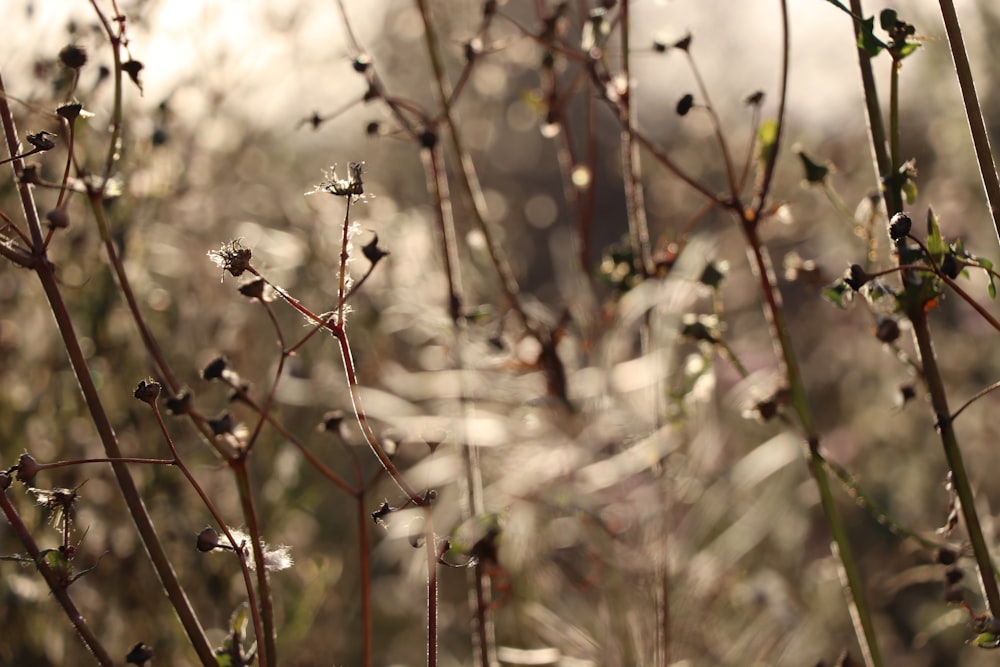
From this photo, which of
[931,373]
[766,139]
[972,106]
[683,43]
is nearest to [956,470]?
[931,373]

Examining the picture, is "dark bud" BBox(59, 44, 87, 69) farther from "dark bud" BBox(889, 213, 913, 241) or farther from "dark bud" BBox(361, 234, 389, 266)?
"dark bud" BBox(889, 213, 913, 241)

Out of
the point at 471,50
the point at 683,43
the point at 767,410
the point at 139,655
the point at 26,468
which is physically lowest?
the point at 139,655

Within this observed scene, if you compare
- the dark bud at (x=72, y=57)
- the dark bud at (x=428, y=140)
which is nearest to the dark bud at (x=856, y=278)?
the dark bud at (x=428, y=140)

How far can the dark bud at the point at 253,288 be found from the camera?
2.78 feet

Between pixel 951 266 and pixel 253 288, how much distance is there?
1.94ft

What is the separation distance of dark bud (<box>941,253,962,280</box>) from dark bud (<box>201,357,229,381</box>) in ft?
2.16

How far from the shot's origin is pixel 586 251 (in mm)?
1646

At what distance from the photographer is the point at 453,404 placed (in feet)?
7.07

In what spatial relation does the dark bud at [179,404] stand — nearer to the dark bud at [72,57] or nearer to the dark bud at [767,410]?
the dark bud at [72,57]

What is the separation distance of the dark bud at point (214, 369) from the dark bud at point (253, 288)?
0.33 ft

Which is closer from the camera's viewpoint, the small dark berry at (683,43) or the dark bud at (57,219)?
the dark bud at (57,219)

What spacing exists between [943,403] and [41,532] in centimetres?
148

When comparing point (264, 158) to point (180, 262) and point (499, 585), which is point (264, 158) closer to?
point (180, 262)

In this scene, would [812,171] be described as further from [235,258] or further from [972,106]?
[235,258]
